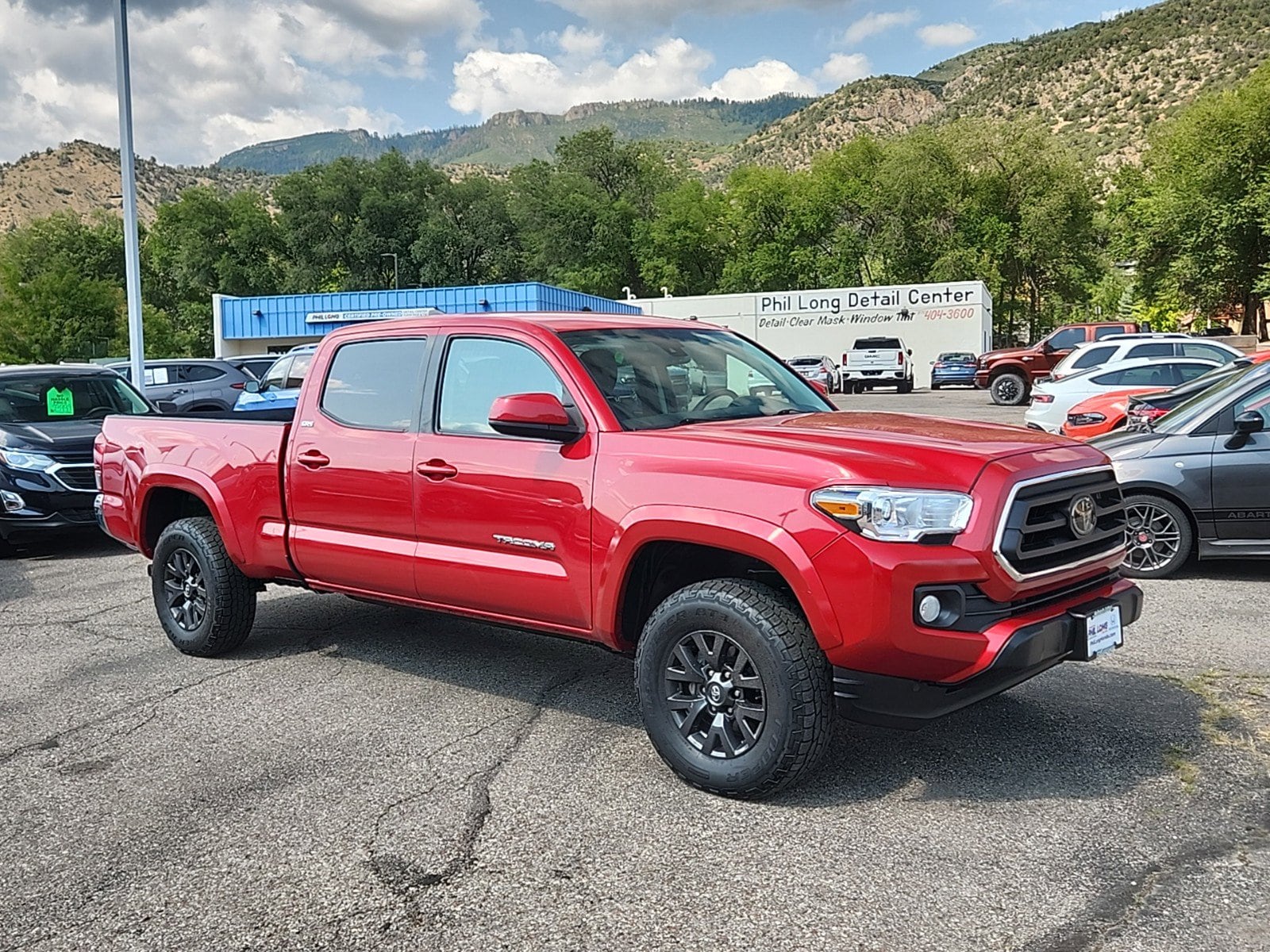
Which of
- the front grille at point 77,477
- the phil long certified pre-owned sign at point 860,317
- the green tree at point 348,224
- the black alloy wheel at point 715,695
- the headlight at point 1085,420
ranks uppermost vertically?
the green tree at point 348,224

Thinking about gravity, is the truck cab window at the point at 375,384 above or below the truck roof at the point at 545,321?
below

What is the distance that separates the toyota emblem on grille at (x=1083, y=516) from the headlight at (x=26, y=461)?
29.3 ft

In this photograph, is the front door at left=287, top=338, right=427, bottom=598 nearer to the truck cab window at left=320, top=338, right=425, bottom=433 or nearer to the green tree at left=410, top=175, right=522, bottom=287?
the truck cab window at left=320, top=338, right=425, bottom=433

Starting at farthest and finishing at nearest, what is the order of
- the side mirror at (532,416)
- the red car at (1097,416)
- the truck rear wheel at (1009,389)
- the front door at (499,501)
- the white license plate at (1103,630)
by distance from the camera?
the truck rear wheel at (1009,389), the red car at (1097,416), the front door at (499,501), the side mirror at (532,416), the white license plate at (1103,630)

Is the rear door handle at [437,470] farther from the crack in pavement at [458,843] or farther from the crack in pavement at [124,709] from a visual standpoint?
the crack in pavement at [124,709]

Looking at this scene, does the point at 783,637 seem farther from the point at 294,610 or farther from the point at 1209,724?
the point at 294,610

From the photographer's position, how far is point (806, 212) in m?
69.7

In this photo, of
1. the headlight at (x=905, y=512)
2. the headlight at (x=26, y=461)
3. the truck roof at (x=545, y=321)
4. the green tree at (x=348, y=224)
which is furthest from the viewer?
the green tree at (x=348, y=224)

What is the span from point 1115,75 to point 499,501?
127 metres

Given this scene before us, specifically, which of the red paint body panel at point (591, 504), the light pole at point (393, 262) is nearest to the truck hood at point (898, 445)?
the red paint body panel at point (591, 504)

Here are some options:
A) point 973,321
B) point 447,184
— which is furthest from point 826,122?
point 973,321

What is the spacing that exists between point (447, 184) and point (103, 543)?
74.3 metres

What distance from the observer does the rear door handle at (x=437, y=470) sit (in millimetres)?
4855

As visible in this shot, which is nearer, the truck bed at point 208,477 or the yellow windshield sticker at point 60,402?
the truck bed at point 208,477
